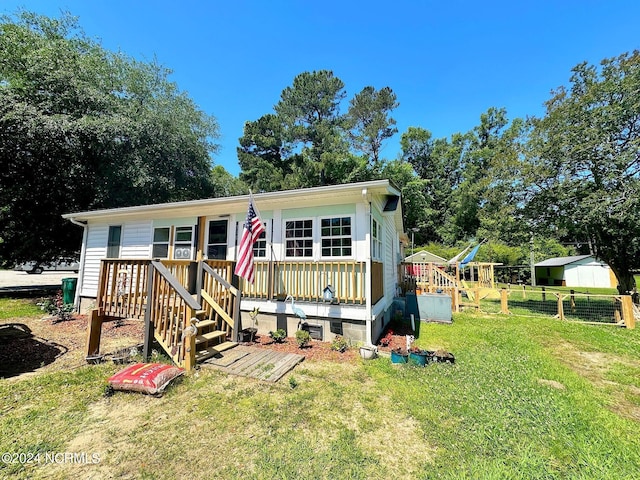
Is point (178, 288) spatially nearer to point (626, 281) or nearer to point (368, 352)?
point (368, 352)

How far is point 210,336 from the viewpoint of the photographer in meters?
5.17

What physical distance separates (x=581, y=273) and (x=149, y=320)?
36.1 meters

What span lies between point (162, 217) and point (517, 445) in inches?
374

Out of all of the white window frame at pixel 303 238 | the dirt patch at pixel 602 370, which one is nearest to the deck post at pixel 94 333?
the white window frame at pixel 303 238

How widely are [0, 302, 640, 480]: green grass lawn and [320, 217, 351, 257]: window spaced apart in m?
2.53

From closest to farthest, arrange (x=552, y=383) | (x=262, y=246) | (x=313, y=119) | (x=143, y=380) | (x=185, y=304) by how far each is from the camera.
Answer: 1. (x=143, y=380)
2. (x=552, y=383)
3. (x=185, y=304)
4. (x=262, y=246)
5. (x=313, y=119)

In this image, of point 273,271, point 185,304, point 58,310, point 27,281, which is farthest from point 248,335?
point 27,281

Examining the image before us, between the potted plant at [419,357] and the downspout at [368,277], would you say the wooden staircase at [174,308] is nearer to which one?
the downspout at [368,277]

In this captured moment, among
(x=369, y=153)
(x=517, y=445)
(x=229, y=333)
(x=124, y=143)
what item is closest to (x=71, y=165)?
(x=124, y=143)

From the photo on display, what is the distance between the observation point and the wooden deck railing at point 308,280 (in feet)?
19.1

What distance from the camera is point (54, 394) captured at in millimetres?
3727

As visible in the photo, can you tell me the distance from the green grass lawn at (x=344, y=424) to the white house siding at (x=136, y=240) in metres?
4.86

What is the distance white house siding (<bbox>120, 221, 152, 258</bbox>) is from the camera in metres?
8.68

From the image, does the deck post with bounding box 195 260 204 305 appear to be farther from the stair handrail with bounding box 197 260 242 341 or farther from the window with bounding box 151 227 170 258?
the window with bounding box 151 227 170 258
